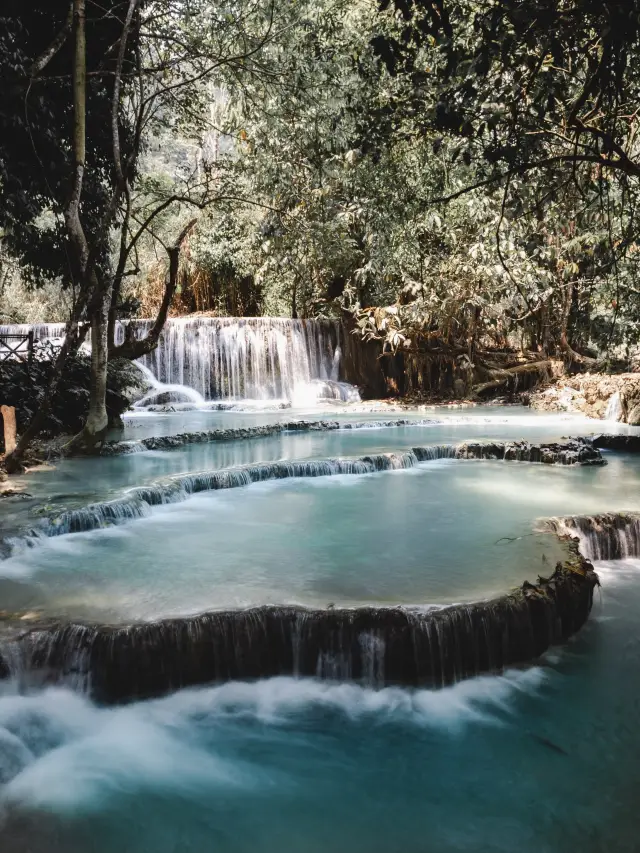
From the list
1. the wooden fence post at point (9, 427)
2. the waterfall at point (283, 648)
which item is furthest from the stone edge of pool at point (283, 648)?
the wooden fence post at point (9, 427)

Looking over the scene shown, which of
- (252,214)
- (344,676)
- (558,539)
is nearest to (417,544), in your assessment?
(558,539)

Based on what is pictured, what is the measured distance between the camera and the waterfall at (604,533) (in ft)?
21.4

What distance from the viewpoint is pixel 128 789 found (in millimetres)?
3531

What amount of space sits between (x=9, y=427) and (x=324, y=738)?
6.94 m

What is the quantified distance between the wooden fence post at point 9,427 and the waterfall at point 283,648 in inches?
215

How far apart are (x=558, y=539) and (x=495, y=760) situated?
2803mm

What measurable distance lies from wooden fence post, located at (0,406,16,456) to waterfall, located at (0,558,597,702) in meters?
5.47

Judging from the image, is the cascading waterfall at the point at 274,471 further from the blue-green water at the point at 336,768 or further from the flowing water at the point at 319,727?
the blue-green water at the point at 336,768

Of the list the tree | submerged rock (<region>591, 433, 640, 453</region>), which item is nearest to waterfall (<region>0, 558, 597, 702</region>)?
the tree

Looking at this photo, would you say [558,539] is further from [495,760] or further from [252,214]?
[252,214]

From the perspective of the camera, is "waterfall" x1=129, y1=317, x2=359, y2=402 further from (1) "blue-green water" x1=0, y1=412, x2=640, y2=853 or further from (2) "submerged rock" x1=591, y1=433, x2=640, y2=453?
(1) "blue-green water" x1=0, y1=412, x2=640, y2=853

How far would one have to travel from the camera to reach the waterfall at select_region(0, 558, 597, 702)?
4102 mm

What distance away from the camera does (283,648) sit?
4.40 meters

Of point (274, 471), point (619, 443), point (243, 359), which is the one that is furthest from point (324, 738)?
point (243, 359)
